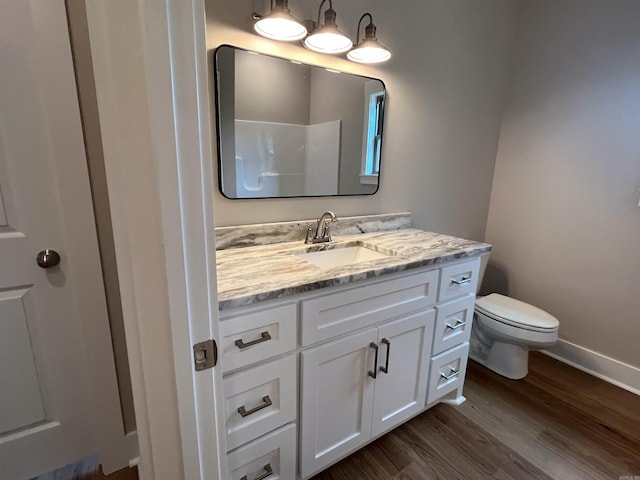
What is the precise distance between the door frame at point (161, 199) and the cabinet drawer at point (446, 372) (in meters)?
1.22

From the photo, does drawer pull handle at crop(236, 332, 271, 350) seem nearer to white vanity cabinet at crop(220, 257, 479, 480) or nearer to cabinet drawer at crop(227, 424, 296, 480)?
white vanity cabinet at crop(220, 257, 479, 480)

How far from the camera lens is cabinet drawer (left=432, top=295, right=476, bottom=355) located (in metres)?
1.47

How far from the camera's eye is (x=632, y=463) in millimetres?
1408

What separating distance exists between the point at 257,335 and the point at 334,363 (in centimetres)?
34

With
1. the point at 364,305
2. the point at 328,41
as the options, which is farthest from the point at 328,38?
the point at 364,305

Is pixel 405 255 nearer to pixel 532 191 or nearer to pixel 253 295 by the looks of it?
pixel 253 295

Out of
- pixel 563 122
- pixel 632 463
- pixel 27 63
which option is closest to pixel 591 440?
pixel 632 463

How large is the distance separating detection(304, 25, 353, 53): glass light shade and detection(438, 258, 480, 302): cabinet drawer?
3.55 ft

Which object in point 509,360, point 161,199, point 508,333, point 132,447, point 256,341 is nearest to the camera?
point 161,199

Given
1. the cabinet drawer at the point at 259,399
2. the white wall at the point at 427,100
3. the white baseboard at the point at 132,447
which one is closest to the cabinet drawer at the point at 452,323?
the white wall at the point at 427,100

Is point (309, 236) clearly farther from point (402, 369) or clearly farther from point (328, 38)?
point (328, 38)

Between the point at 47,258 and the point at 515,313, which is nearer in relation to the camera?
the point at 47,258

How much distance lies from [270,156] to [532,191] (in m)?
1.87

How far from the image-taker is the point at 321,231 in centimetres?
154
